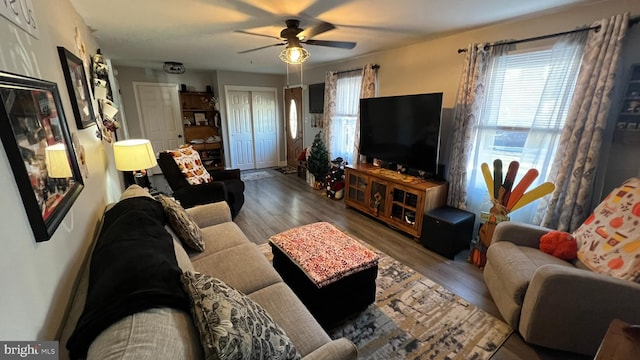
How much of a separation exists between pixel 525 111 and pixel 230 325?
292cm

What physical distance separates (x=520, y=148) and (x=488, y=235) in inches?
35.6

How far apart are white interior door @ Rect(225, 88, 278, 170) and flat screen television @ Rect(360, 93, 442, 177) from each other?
322cm

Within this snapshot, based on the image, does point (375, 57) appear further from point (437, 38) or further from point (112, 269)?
point (112, 269)

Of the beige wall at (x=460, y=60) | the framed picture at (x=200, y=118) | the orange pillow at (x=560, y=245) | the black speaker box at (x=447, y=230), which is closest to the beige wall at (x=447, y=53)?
the beige wall at (x=460, y=60)

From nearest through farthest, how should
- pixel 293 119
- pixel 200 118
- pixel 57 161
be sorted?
pixel 57 161, pixel 200 118, pixel 293 119

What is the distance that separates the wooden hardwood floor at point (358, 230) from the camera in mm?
1967

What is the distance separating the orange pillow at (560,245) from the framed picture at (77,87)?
10.9ft

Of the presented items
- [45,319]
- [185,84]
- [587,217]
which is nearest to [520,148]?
[587,217]

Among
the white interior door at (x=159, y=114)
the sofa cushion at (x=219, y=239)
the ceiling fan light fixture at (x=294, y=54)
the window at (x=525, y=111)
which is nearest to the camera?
the sofa cushion at (x=219, y=239)

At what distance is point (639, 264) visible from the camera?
4.81 feet

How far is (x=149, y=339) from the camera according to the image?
0.70 metres

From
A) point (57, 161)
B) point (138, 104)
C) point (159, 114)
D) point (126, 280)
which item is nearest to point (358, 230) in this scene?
point (126, 280)

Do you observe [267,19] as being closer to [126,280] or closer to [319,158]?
[126,280]

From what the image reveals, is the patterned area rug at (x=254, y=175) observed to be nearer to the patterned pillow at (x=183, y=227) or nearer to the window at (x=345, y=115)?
the window at (x=345, y=115)
